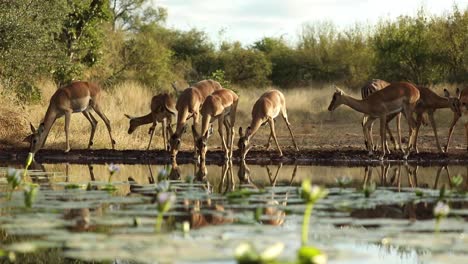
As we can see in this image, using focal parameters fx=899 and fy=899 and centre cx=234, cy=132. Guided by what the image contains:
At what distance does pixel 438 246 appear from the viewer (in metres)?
8.16

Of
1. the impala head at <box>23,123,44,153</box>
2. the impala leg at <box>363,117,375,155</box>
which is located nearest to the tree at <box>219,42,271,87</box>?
the impala leg at <box>363,117,375,155</box>

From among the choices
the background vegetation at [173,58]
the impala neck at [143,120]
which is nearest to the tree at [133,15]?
the background vegetation at [173,58]

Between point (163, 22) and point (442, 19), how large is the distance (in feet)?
87.2

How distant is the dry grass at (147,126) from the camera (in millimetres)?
22344

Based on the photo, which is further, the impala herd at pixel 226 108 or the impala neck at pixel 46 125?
the impala neck at pixel 46 125

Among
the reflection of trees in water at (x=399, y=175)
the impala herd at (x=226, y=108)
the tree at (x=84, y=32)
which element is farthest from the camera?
the tree at (x=84, y=32)

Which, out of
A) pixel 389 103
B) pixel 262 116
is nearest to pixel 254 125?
pixel 262 116

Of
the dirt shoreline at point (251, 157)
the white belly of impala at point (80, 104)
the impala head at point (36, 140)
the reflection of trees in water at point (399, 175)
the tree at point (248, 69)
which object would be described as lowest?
the reflection of trees in water at point (399, 175)

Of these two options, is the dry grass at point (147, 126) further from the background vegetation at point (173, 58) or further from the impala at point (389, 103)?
the impala at point (389, 103)

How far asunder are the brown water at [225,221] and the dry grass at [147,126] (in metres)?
7.06

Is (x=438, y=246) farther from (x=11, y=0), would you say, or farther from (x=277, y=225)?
(x=11, y=0)

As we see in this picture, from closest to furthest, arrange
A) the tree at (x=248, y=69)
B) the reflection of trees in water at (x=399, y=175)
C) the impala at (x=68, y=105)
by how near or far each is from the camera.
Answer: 1. the reflection of trees in water at (x=399, y=175)
2. the impala at (x=68, y=105)
3. the tree at (x=248, y=69)

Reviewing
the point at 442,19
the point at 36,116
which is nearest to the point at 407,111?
the point at 36,116

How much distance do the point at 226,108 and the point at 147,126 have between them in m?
6.21
